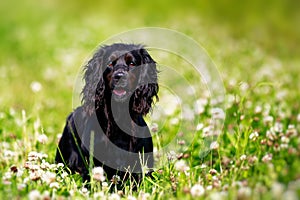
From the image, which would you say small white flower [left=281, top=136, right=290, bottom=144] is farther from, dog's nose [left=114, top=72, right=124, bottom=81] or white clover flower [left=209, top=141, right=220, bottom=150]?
dog's nose [left=114, top=72, right=124, bottom=81]

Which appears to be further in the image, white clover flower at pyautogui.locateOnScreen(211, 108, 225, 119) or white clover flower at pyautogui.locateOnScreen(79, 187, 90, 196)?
white clover flower at pyautogui.locateOnScreen(211, 108, 225, 119)

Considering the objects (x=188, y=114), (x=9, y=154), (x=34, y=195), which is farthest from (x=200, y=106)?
(x=34, y=195)

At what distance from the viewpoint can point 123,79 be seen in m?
5.26

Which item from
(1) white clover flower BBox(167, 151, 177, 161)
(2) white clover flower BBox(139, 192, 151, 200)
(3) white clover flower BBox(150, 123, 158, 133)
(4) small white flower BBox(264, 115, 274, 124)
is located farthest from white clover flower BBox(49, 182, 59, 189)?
(4) small white flower BBox(264, 115, 274, 124)

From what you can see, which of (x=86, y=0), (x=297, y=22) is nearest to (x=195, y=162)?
(x=297, y=22)

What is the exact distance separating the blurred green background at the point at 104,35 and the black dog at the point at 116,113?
2.02 m

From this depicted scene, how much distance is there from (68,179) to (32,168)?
0.35 meters

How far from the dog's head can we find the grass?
39 cm

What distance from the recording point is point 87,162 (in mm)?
5371

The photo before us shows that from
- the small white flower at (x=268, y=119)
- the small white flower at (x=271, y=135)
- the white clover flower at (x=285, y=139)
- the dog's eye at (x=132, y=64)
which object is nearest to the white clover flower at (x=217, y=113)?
the small white flower at (x=268, y=119)

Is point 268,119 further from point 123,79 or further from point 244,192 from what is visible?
point 244,192

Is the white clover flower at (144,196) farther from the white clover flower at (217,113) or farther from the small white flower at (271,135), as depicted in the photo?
the white clover flower at (217,113)

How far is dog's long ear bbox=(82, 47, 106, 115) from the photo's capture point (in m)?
5.48

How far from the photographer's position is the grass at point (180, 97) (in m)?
4.34
